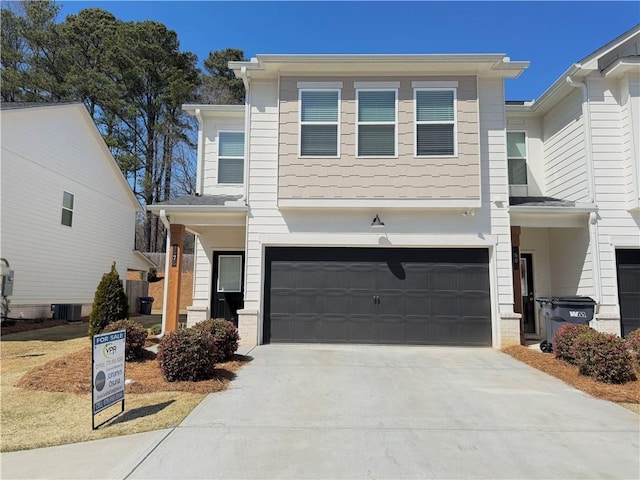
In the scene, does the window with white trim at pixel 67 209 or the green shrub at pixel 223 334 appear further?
the window with white trim at pixel 67 209

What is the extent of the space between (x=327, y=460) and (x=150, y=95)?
2793 cm

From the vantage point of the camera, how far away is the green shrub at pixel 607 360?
22.6ft

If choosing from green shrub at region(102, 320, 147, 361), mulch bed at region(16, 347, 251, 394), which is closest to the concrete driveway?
mulch bed at region(16, 347, 251, 394)

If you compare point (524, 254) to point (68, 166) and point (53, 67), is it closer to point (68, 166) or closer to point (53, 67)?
point (68, 166)

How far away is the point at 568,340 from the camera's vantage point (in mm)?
7973

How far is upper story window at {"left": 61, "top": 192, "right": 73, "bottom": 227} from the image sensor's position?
15789 mm

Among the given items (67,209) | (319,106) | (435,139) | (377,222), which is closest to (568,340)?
(377,222)

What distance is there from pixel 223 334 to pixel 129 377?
165cm

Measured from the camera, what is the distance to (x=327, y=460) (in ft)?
13.4

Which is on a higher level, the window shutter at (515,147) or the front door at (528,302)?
the window shutter at (515,147)

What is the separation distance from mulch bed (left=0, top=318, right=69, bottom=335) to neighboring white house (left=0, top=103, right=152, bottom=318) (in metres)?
0.48

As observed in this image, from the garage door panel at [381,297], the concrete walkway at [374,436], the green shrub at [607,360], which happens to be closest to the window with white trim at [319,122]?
the garage door panel at [381,297]

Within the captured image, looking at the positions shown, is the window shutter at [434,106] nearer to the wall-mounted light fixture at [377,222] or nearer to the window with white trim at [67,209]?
the wall-mounted light fixture at [377,222]

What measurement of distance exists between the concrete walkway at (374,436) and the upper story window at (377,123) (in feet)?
17.0
